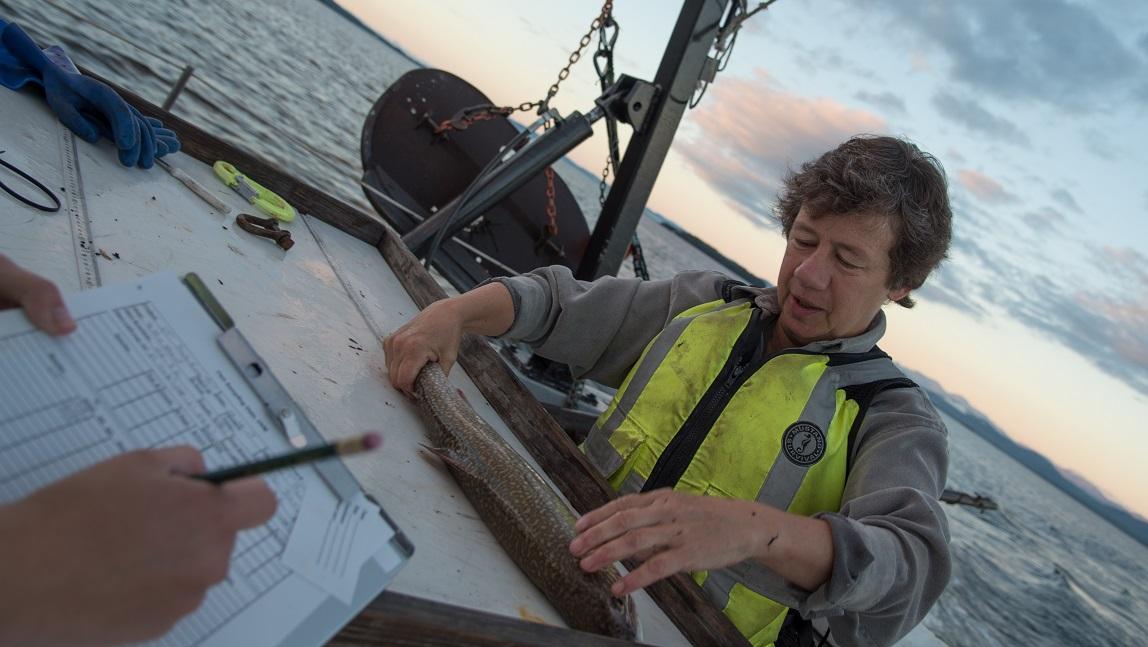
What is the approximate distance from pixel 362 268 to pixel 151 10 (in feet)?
61.9

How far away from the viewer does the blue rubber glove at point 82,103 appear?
3.00m

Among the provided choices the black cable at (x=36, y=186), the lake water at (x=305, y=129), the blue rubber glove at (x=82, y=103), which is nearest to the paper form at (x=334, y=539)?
the black cable at (x=36, y=186)

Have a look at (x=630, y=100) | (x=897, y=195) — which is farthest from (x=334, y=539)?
(x=630, y=100)

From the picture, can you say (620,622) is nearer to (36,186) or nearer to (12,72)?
(36,186)

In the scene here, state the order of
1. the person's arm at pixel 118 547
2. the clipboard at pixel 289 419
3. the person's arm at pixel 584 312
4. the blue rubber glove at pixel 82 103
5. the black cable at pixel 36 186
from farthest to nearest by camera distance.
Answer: the person's arm at pixel 584 312, the blue rubber glove at pixel 82 103, the black cable at pixel 36 186, the clipboard at pixel 289 419, the person's arm at pixel 118 547

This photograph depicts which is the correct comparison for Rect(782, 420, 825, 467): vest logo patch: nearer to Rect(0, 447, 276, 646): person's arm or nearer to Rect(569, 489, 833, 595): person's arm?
Rect(569, 489, 833, 595): person's arm

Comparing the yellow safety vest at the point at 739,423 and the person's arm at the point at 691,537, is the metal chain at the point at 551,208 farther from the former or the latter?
the person's arm at the point at 691,537

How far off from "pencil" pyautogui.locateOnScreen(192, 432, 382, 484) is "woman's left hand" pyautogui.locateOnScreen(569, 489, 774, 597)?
1.11m

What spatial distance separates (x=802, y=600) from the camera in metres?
2.17

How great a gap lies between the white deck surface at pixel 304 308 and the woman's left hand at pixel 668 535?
0.23m

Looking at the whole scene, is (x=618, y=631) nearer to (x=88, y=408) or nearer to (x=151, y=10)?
(x=88, y=408)

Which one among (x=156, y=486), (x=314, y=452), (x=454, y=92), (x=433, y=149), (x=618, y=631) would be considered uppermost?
(x=454, y=92)

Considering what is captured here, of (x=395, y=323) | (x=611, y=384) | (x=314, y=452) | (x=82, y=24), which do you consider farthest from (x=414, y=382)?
(x=82, y=24)

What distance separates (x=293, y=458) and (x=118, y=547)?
205 millimetres
